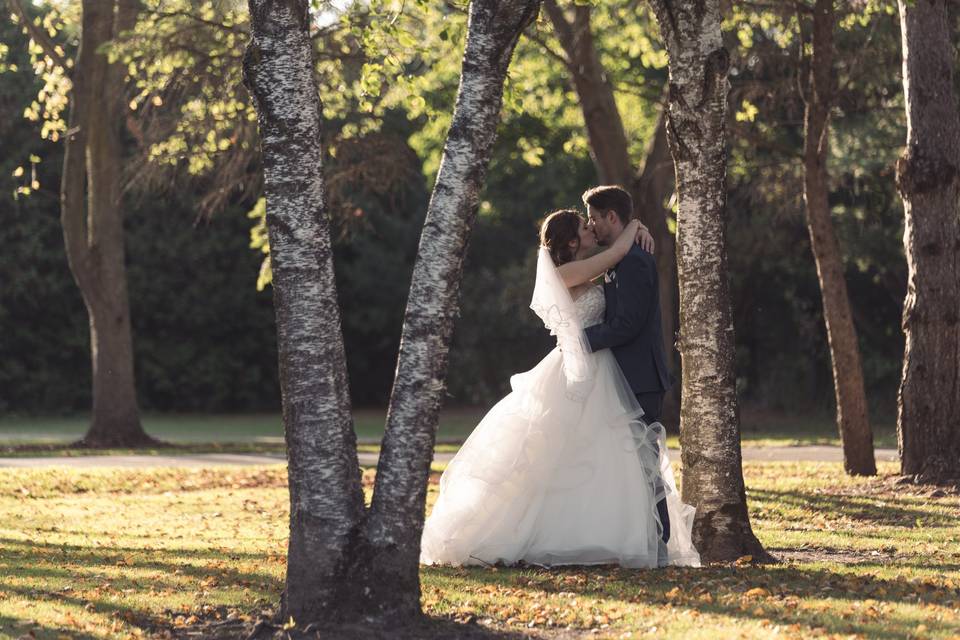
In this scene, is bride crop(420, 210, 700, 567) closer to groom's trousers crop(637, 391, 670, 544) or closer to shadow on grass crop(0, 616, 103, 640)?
groom's trousers crop(637, 391, 670, 544)

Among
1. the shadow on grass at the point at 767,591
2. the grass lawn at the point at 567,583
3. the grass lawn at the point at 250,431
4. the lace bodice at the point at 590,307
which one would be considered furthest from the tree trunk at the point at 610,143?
the shadow on grass at the point at 767,591

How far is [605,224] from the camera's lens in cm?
835

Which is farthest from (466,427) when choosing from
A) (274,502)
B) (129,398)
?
(274,502)

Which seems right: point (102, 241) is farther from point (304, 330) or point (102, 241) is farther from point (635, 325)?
point (304, 330)

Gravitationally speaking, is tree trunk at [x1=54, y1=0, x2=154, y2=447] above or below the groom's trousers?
above

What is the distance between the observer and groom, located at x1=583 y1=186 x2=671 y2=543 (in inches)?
319

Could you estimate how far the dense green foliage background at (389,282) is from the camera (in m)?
28.1

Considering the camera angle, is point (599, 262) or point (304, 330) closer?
point (304, 330)

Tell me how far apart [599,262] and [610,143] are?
12973 millimetres

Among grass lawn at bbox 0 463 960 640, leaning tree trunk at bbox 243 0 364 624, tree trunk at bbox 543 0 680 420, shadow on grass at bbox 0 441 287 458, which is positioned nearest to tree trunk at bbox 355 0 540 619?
leaning tree trunk at bbox 243 0 364 624

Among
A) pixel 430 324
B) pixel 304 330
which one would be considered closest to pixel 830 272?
pixel 430 324

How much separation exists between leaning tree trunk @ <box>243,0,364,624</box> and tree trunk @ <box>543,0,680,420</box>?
11.9m

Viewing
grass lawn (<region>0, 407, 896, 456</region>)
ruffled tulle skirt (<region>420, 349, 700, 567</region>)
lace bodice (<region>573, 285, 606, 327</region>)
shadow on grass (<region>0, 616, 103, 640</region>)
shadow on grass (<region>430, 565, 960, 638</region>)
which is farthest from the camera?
grass lawn (<region>0, 407, 896, 456</region>)

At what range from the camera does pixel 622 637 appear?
19.7ft
